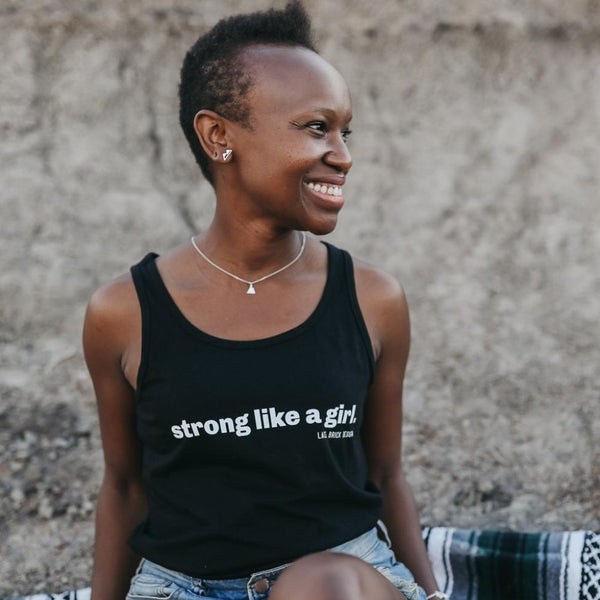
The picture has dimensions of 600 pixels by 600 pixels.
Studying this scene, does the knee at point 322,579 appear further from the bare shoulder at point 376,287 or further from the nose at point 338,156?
the nose at point 338,156

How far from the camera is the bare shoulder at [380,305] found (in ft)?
7.16

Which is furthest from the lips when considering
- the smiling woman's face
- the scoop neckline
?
the scoop neckline

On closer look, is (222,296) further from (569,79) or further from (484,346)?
(569,79)

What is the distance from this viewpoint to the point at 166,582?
2105mm

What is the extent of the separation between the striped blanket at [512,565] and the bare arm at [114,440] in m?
0.50

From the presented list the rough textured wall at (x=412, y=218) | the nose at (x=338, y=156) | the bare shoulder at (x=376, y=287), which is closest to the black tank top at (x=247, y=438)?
the bare shoulder at (x=376, y=287)

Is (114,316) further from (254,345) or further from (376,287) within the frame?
(376,287)

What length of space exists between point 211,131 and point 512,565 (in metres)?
1.61

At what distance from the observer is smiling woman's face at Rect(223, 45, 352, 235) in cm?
200

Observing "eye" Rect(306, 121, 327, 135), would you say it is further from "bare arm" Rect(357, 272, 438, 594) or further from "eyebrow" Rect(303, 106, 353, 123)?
"bare arm" Rect(357, 272, 438, 594)

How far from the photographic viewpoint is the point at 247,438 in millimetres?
2027

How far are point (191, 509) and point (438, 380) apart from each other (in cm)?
216

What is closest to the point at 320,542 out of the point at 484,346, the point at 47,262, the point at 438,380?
the point at 438,380

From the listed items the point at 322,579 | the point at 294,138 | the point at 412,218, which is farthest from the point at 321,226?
the point at 412,218
